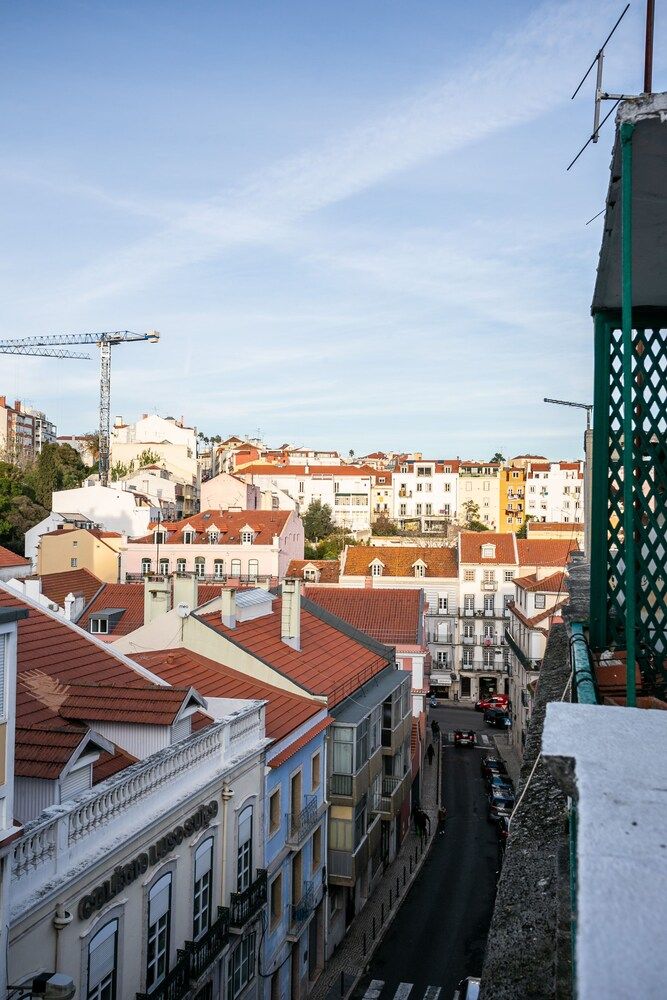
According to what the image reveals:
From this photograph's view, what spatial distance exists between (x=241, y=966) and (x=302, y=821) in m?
3.77

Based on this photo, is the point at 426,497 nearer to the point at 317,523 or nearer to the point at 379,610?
the point at 317,523

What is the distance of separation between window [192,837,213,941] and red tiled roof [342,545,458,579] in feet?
125

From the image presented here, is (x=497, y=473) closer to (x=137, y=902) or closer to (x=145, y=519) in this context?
(x=145, y=519)

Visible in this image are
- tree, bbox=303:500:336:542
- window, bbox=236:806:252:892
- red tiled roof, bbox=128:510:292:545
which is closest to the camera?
window, bbox=236:806:252:892

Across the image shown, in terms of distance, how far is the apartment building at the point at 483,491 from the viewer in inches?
3639

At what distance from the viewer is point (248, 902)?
13.6 metres

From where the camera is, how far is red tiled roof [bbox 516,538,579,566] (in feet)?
168

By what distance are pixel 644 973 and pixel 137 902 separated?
10123 millimetres

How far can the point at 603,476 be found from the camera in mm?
5488

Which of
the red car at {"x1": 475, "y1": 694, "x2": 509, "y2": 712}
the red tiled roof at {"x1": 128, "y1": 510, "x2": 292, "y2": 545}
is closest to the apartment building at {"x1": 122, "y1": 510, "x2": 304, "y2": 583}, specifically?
the red tiled roof at {"x1": 128, "y1": 510, "x2": 292, "y2": 545}

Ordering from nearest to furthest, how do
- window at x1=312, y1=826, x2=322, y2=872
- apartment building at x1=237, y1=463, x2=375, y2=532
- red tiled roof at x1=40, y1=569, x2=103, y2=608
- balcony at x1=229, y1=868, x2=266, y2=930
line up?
balcony at x1=229, y1=868, x2=266, y2=930 < window at x1=312, y1=826, x2=322, y2=872 < red tiled roof at x1=40, y1=569, x2=103, y2=608 < apartment building at x1=237, y1=463, x2=375, y2=532

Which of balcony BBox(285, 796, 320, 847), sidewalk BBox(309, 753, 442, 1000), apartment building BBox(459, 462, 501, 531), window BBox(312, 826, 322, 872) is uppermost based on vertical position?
apartment building BBox(459, 462, 501, 531)

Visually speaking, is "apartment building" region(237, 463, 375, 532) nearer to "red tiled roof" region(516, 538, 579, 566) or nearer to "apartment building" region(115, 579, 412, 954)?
"red tiled roof" region(516, 538, 579, 566)

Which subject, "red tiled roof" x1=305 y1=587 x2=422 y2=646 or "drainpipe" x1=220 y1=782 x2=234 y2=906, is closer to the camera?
"drainpipe" x1=220 y1=782 x2=234 y2=906
